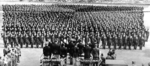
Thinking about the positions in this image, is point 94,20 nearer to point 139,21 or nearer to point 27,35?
point 139,21

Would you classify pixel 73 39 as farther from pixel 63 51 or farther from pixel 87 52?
pixel 87 52

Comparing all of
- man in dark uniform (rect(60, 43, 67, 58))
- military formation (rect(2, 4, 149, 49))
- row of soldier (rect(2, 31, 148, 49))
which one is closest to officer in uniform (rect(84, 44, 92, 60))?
military formation (rect(2, 4, 149, 49))

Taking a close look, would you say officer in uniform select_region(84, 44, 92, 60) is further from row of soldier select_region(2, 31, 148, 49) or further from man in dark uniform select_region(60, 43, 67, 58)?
row of soldier select_region(2, 31, 148, 49)

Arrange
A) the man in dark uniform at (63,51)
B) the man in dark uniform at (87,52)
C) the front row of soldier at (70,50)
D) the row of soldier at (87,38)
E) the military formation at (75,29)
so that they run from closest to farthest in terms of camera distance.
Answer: the man in dark uniform at (87,52), the front row of soldier at (70,50), the man in dark uniform at (63,51), the row of soldier at (87,38), the military formation at (75,29)

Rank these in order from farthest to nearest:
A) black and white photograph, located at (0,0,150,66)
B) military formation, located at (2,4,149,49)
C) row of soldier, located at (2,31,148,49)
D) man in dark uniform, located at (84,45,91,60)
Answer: military formation, located at (2,4,149,49)
row of soldier, located at (2,31,148,49)
black and white photograph, located at (0,0,150,66)
man in dark uniform, located at (84,45,91,60)

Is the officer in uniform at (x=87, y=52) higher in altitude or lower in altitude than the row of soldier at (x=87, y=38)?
higher

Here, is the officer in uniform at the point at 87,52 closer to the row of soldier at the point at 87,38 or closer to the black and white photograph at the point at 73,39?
the black and white photograph at the point at 73,39

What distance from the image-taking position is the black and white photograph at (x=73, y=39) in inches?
616

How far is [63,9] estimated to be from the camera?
33812mm

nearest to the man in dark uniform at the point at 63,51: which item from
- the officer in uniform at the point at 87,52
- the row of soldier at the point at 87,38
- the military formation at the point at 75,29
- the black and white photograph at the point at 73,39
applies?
the black and white photograph at the point at 73,39


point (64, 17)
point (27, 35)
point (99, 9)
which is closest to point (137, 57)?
point (27, 35)

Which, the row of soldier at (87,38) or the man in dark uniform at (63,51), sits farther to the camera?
the row of soldier at (87,38)

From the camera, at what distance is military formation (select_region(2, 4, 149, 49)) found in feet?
68.8

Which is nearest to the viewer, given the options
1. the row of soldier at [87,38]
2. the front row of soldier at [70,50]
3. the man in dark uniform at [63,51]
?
the front row of soldier at [70,50]
